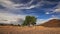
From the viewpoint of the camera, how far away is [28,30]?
2492 mm

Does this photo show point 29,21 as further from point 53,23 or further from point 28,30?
point 53,23

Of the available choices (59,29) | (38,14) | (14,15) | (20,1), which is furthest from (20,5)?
(59,29)

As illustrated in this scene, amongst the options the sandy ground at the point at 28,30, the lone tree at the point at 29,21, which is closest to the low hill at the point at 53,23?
the sandy ground at the point at 28,30

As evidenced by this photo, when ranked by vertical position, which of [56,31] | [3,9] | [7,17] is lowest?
[56,31]

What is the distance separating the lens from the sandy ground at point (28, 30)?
2.46 m

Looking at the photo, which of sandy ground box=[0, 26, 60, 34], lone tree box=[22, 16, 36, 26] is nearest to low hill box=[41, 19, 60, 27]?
sandy ground box=[0, 26, 60, 34]

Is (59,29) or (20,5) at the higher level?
(20,5)

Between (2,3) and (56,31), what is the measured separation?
1243mm

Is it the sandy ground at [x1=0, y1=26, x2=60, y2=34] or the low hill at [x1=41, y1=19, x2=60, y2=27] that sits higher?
the low hill at [x1=41, y1=19, x2=60, y2=27]

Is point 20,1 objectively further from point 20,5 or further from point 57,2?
point 57,2

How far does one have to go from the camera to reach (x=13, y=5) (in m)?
2.58

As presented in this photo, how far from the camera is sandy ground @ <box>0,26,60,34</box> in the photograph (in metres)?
2.46

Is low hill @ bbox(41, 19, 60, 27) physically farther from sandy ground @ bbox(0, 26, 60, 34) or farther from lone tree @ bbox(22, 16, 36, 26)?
lone tree @ bbox(22, 16, 36, 26)

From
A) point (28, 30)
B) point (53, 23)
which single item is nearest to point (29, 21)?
point (28, 30)
